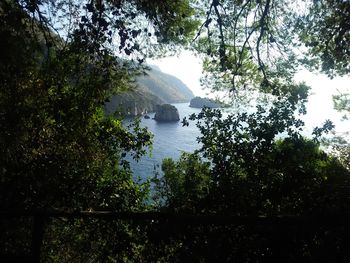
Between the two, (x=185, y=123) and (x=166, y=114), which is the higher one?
(x=185, y=123)

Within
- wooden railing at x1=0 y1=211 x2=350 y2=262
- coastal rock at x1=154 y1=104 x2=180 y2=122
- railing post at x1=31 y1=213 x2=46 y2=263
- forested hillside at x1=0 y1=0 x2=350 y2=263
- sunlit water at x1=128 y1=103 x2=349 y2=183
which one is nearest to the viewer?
wooden railing at x1=0 y1=211 x2=350 y2=262

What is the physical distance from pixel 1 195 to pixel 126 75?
5.76 meters

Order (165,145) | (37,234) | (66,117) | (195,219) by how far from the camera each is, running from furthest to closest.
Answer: (165,145) < (66,117) < (37,234) < (195,219)

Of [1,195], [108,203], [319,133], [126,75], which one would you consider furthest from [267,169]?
[1,195]

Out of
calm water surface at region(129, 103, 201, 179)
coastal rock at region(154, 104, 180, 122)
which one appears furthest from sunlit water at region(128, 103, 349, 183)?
coastal rock at region(154, 104, 180, 122)

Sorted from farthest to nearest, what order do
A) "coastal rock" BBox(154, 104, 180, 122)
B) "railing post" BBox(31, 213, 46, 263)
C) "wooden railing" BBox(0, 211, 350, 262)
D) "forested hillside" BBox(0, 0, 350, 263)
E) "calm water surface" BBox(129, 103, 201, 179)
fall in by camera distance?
"coastal rock" BBox(154, 104, 180, 122) → "calm water surface" BBox(129, 103, 201, 179) → "forested hillside" BBox(0, 0, 350, 263) → "railing post" BBox(31, 213, 46, 263) → "wooden railing" BBox(0, 211, 350, 262)

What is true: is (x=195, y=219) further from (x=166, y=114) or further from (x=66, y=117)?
(x=166, y=114)

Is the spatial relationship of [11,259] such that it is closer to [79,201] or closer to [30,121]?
[30,121]

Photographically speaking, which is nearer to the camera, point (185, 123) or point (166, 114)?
point (185, 123)

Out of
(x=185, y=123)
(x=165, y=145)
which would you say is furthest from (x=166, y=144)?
(x=185, y=123)

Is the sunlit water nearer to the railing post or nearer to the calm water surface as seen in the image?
the calm water surface

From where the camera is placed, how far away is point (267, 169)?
10.1m

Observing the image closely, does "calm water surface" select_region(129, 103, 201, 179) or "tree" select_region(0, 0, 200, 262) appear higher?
"tree" select_region(0, 0, 200, 262)

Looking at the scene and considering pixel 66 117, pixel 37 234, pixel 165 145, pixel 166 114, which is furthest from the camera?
pixel 166 114
